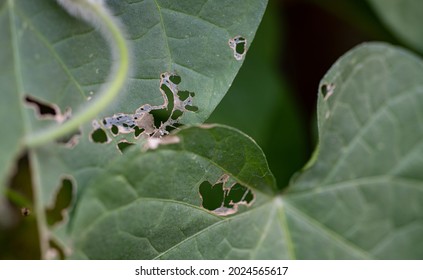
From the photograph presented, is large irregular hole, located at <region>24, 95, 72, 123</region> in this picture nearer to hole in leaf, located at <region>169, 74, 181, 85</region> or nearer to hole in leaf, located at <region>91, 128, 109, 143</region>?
hole in leaf, located at <region>91, 128, 109, 143</region>

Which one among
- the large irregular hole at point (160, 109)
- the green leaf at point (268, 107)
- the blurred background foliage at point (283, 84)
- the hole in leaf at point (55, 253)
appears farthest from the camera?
the green leaf at point (268, 107)

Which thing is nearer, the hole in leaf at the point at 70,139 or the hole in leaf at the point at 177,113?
the hole in leaf at the point at 70,139

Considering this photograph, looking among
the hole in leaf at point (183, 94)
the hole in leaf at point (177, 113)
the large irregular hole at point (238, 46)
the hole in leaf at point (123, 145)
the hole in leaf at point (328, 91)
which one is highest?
the large irregular hole at point (238, 46)

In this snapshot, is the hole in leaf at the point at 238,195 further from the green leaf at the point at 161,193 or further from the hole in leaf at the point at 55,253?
the hole in leaf at the point at 55,253

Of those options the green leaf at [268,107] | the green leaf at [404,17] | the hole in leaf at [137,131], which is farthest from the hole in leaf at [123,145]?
the green leaf at [404,17]

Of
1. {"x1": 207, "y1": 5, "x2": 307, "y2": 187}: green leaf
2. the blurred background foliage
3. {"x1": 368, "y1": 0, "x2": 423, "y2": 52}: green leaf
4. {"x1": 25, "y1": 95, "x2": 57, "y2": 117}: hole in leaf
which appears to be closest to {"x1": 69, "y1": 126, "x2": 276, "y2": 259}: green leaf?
{"x1": 25, "y1": 95, "x2": 57, "y2": 117}: hole in leaf

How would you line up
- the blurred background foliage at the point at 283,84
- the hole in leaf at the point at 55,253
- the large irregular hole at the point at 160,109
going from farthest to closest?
the blurred background foliage at the point at 283,84 → the large irregular hole at the point at 160,109 → the hole in leaf at the point at 55,253
